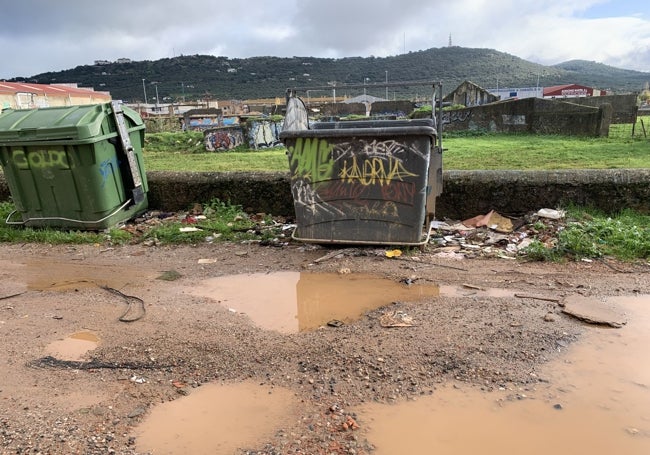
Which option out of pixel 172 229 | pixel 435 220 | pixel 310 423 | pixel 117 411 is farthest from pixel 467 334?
pixel 172 229

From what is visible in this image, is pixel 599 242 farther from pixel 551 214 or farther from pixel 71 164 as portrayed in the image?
pixel 71 164

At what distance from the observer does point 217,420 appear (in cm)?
236

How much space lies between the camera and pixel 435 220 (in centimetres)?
571

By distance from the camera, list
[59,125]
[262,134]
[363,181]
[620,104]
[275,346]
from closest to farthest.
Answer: [275,346] < [363,181] < [59,125] < [262,134] < [620,104]

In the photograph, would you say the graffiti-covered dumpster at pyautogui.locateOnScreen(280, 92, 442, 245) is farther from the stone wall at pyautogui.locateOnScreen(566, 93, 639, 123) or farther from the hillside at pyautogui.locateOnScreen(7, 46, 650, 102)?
the hillside at pyautogui.locateOnScreen(7, 46, 650, 102)

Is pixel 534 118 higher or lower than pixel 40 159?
lower

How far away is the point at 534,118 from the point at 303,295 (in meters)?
21.8

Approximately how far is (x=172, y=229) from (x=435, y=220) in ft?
10.2

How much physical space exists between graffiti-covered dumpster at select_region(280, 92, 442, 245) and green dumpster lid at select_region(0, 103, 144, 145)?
2385mm

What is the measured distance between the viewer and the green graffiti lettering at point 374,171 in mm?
4551

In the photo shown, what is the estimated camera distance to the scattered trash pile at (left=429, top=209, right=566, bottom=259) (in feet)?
15.5

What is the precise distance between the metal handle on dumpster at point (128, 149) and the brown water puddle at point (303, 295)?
8.21 feet

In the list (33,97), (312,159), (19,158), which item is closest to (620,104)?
(312,159)

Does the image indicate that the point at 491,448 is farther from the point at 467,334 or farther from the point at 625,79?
the point at 625,79
